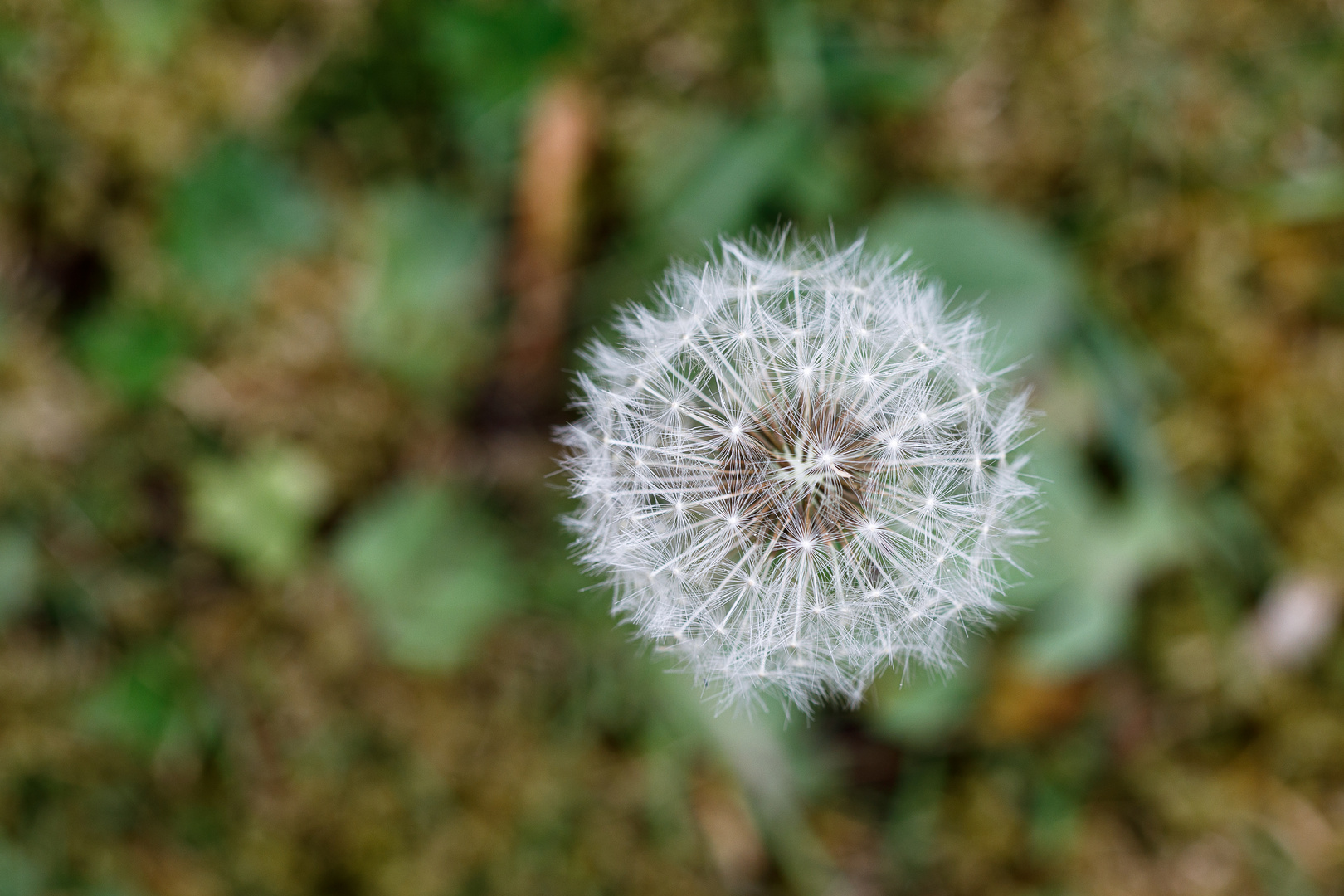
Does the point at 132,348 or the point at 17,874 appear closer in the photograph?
the point at 132,348

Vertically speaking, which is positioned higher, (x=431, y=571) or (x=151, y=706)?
(x=431, y=571)

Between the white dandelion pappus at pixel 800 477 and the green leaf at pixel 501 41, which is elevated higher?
the green leaf at pixel 501 41

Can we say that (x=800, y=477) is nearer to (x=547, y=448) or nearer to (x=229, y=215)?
(x=547, y=448)

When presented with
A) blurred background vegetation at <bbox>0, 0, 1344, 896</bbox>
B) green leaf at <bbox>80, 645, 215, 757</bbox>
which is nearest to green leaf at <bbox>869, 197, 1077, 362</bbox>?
blurred background vegetation at <bbox>0, 0, 1344, 896</bbox>

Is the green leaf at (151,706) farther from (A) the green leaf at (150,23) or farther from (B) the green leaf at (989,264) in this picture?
(B) the green leaf at (989,264)

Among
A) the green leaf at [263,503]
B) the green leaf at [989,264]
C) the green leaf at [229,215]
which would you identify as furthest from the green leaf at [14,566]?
the green leaf at [989,264]

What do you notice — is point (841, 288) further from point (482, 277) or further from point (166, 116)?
point (166, 116)

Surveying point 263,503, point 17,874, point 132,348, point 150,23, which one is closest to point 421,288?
point 263,503
